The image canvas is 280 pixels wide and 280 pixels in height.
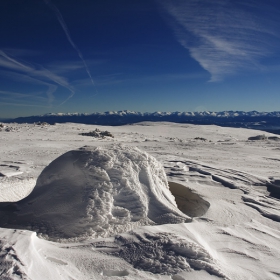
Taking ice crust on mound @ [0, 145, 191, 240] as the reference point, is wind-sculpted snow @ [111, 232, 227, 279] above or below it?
below

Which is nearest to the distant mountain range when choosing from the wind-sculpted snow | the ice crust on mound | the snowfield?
the snowfield

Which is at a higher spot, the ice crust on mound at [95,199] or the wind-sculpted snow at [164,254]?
the ice crust on mound at [95,199]

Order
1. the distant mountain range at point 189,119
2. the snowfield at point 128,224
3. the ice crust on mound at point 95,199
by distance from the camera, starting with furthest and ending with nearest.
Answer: the distant mountain range at point 189,119
the ice crust on mound at point 95,199
the snowfield at point 128,224

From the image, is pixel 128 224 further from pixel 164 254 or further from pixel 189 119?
pixel 189 119

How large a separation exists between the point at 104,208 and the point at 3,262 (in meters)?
1.36

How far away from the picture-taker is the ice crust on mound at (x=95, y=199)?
3.06m

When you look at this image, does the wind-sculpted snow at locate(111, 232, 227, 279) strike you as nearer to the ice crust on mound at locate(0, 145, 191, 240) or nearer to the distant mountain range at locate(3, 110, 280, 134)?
the ice crust on mound at locate(0, 145, 191, 240)

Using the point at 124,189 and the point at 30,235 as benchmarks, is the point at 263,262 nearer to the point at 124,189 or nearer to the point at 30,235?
the point at 124,189

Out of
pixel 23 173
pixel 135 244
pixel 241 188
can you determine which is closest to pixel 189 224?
pixel 135 244

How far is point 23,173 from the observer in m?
5.75

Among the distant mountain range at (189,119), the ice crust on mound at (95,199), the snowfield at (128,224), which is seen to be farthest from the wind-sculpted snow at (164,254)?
the distant mountain range at (189,119)

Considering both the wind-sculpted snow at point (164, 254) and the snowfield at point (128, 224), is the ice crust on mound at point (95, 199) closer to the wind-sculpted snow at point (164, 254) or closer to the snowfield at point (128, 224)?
the snowfield at point (128, 224)

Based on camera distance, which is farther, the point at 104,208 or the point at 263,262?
the point at 104,208

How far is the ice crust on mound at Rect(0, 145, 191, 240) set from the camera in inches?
121
